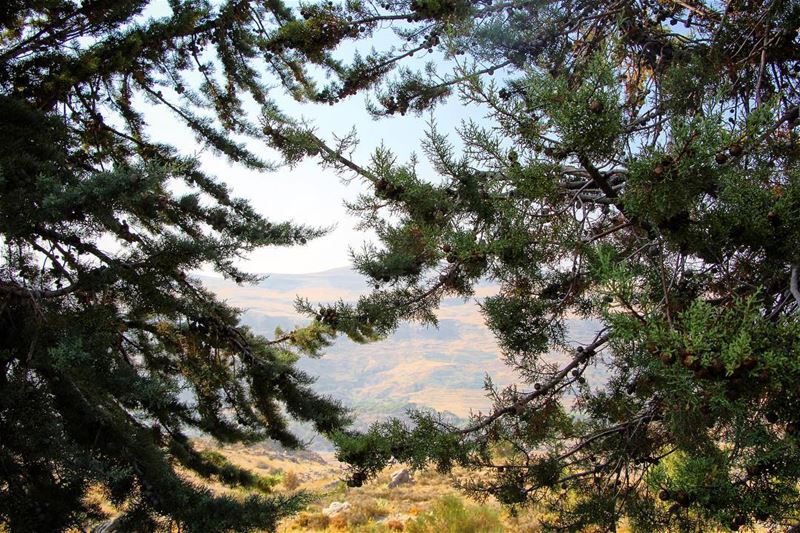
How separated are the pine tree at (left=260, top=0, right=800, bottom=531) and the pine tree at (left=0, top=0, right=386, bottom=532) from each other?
110 cm

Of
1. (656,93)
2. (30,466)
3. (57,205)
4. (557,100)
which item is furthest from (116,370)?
(656,93)

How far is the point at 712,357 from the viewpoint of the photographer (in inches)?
63.4

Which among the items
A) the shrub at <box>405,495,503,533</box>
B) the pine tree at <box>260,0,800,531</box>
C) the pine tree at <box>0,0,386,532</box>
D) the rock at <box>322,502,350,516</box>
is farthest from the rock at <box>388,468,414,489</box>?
the pine tree at <box>260,0,800,531</box>

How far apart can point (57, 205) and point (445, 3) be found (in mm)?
4169

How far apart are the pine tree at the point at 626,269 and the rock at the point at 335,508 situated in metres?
8.74

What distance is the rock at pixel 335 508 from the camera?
1141cm

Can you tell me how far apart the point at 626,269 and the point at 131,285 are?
386 centimetres

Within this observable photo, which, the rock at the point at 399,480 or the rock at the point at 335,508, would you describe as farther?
the rock at the point at 399,480

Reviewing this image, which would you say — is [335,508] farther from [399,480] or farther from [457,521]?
[399,480]

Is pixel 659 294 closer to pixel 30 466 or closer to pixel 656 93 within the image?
pixel 656 93

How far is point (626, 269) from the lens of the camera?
191cm

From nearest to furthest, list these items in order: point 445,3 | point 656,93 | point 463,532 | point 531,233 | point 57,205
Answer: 1. point 57,205
2. point 531,233
3. point 656,93
4. point 445,3
5. point 463,532

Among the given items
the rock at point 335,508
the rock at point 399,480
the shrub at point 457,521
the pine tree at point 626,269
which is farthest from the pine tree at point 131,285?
the rock at point 399,480

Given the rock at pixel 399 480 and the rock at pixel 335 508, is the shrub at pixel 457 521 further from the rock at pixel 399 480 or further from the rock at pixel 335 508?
the rock at pixel 399 480
